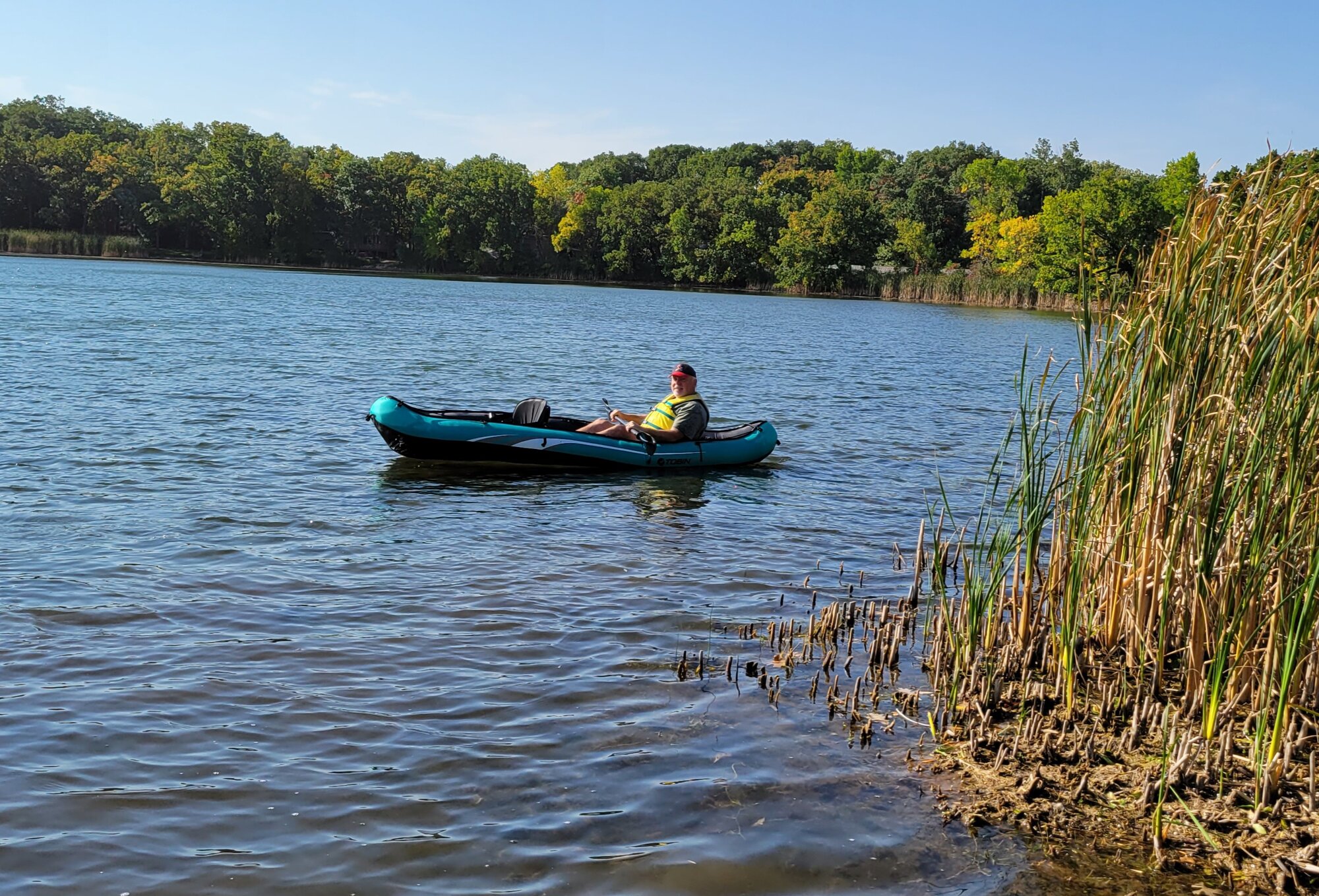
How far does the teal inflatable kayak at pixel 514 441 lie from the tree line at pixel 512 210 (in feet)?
222

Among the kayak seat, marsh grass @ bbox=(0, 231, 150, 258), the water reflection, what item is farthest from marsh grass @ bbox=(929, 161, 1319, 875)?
marsh grass @ bbox=(0, 231, 150, 258)

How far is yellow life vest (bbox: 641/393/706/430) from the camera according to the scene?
13320 mm

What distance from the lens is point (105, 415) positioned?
49.0 ft

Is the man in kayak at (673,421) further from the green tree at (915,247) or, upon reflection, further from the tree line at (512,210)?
the green tree at (915,247)

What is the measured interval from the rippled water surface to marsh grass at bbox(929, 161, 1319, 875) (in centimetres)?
76

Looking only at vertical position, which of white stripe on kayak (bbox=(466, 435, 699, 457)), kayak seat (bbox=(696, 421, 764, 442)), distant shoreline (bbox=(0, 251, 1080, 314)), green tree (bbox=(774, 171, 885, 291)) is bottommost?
white stripe on kayak (bbox=(466, 435, 699, 457))

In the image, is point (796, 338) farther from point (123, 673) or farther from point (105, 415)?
point (123, 673)

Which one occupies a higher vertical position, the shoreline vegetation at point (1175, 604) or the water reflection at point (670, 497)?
the shoreline vegetation at point (1175, 604)

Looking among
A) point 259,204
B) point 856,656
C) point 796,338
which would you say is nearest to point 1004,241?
point 796,338

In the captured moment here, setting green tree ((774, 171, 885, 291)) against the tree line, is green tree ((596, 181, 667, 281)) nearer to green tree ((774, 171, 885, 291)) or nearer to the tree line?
the tree line

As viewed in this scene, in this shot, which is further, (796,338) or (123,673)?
(796,338)

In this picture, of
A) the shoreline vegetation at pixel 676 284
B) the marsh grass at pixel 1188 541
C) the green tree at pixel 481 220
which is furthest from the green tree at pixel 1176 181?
the marsh grass at pixel 1188 541

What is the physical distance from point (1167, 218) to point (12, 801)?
7890 centimetres

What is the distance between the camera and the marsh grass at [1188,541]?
14.0 feet
